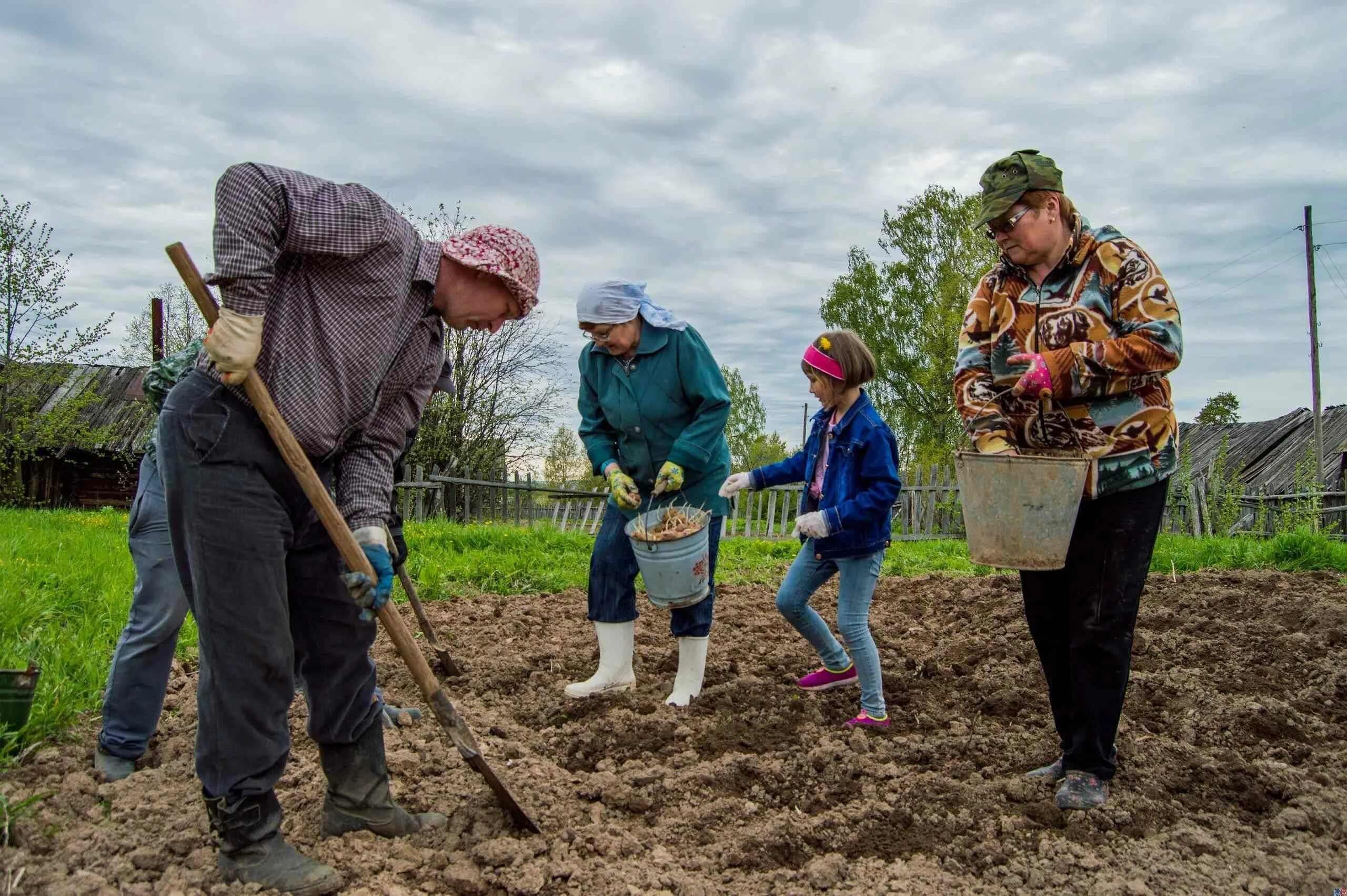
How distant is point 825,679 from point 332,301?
9.11 ft

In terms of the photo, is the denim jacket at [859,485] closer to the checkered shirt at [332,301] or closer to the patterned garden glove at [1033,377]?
the patterned garden glove at [1033,377]

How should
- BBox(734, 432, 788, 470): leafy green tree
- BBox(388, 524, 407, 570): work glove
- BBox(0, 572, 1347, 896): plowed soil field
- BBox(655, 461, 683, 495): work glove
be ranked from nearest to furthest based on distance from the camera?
1. BBox(0, 572, 1347, 896): plowed soil field
2. BBox(388, 524, 407, 570): work glove
3. BBox(655, 461, 683, 495): work glove
4. BBox(734, 432, 788, 470): leafy green tree

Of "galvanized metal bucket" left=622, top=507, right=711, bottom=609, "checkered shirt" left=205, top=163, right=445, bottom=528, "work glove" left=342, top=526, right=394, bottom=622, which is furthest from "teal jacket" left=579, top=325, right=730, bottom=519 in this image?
"work glove" left=342, top=526, right=394, bottom=622

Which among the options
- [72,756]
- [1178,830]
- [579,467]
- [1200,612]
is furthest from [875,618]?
[579,467]

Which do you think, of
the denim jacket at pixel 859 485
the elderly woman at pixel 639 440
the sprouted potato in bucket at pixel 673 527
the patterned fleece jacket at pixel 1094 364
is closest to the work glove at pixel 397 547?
the sprouted potato in bucket at pixel 673 527

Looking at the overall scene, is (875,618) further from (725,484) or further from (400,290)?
(400,290)

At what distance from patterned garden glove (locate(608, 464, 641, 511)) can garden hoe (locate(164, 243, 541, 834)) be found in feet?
4.92

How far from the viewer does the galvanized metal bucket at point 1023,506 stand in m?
2.65

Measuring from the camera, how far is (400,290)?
241 centimetres

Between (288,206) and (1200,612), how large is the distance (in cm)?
516

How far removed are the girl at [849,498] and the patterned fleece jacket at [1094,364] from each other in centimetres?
65

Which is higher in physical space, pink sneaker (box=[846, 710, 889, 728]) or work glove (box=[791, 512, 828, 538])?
work glove (box=[791, 512, 828, 538])

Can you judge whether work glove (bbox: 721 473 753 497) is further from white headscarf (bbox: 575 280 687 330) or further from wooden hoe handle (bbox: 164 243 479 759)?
wooden hoe handle (bbox: 164 243 479 759)

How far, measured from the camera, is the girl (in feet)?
11.8
